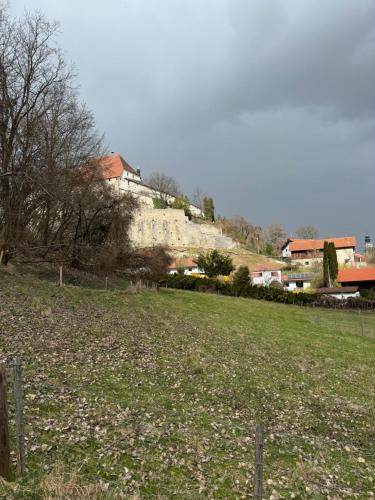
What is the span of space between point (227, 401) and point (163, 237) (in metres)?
122

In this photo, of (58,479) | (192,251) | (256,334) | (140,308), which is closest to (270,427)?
(58,479)

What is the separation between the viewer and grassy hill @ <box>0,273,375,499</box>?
6648 millimetres

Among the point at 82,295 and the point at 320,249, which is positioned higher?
the point at 320,249

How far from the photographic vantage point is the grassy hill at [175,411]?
21.8ft

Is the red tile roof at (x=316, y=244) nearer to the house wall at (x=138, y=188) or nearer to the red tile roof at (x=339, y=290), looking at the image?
the house wall at (x=138, y=188)

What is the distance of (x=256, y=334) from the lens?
24312mm

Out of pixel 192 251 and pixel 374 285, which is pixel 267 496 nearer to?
pixel 374 285

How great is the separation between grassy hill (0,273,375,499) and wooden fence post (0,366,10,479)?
0.25 meters

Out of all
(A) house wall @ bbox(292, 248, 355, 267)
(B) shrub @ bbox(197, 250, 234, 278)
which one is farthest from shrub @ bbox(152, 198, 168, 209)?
(B) shrub @ bbox(197, 250, 234, 278)

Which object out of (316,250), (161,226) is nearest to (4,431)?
(316,250)

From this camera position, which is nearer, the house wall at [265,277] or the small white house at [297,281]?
the small white house at [297,281]

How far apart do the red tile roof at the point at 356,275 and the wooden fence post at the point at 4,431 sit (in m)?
82.9

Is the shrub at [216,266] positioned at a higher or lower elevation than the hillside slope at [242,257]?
lower

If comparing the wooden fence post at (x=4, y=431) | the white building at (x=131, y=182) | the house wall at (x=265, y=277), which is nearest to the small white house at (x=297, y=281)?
the house wall at (x=265, y=277)
